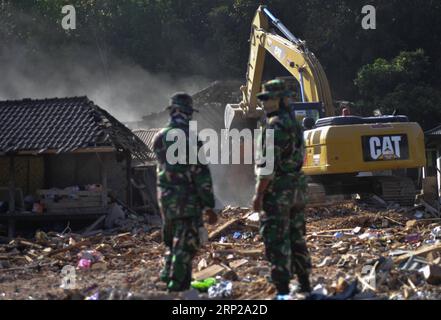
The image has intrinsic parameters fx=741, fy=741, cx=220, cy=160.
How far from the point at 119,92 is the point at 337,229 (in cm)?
2775

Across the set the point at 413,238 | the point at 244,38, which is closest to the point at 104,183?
the point at 413,238

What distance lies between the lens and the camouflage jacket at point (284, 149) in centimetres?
725

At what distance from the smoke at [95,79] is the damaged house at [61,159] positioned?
18847mm

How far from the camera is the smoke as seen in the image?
38406 mm

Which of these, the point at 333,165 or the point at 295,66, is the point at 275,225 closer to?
the point at 333,165

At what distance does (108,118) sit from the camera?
1895 centimetres

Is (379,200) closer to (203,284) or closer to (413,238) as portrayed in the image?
(413,238)

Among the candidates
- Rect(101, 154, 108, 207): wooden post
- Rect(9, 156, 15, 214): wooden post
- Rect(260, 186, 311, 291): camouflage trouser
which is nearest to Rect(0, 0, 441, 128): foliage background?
Rect(101, 154, 108, 207): wooden post

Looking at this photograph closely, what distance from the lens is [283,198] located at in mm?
7211

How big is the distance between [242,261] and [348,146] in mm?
4994

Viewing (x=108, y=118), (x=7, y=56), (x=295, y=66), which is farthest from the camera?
(x=7, y=56)

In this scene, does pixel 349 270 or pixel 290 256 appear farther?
pixel 349 270

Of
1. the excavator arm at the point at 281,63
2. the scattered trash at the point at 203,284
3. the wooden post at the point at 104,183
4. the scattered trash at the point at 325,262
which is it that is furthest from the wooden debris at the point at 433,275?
the wooden post at the point at 104,183
